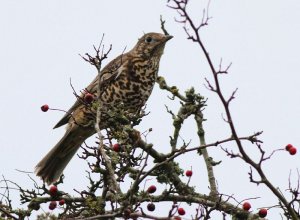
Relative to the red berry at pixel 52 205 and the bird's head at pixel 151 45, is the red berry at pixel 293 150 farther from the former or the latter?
the bird's head at pixel 151 45

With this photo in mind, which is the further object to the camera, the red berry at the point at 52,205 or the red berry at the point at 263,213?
the red berry at the point at 52,205

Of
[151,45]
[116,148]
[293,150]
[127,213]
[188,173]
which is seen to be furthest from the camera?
[151,45]

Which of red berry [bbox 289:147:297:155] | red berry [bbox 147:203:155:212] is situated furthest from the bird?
red berry [bbox 289:147:297:155]

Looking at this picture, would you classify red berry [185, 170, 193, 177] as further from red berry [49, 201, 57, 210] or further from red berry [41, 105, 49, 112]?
red berry [41, 105, 49, 112]

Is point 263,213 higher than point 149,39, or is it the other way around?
point 149,39

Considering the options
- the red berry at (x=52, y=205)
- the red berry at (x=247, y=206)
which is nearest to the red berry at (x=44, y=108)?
the red berry at (x=52, y=205)

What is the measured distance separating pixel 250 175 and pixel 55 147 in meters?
4.56

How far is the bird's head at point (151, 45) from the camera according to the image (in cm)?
762

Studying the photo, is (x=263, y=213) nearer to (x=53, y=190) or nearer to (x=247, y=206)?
(x=247, y=206)

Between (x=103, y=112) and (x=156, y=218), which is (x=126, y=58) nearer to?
(x=103, y=112)

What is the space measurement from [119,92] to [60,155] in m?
1.29

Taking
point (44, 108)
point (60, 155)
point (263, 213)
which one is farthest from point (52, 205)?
point (60, 155)

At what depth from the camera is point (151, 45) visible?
7.71 m

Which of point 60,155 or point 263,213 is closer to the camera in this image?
point 263,213
